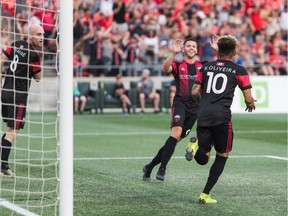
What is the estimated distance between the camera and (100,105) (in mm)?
29359

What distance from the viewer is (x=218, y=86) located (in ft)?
30.3

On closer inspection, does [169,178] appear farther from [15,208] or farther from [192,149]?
[15,208]

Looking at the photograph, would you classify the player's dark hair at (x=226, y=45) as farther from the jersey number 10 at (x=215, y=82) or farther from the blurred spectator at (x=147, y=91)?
the blurred spectator at (x=147, y=91)

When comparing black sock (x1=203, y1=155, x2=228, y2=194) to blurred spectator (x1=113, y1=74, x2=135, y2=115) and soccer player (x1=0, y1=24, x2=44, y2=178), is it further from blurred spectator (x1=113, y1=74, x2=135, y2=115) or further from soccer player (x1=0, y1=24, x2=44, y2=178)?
blurred spectator (x1=113, y1=74, x2=135, y2=115)

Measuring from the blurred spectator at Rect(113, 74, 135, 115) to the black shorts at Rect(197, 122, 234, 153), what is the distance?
19593 millimetres

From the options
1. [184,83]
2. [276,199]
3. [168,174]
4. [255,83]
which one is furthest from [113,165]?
[255,83]

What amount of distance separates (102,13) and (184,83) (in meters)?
19.3

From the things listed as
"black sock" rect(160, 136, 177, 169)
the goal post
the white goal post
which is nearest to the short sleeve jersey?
the white goal post

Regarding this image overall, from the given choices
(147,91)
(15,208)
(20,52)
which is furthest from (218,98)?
(147,91)

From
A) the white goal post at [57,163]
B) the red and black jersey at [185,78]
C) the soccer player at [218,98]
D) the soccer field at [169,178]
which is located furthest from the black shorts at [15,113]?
the soccer player at [218,98]

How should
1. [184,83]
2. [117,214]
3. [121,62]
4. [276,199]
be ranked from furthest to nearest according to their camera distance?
[121,62] → [184,83] → [276,199] → [117,214]

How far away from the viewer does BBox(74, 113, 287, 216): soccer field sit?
887cm

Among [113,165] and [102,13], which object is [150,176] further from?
[102,13]

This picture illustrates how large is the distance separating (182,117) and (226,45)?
235cm
